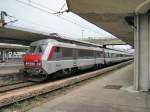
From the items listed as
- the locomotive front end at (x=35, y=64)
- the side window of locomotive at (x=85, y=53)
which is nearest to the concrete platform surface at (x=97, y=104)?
the locomotive front end at (x=35, y=64)

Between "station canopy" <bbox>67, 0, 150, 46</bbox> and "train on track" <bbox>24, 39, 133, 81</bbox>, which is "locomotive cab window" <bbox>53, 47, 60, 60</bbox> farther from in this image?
"station canopy" <bbox>67, 0, 150, 46</bbox>

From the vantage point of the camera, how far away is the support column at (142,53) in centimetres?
1238

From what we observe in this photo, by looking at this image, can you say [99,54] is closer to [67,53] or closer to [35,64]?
[67,53]

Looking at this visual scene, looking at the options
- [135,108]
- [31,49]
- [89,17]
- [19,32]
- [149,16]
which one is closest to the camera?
[135,108]

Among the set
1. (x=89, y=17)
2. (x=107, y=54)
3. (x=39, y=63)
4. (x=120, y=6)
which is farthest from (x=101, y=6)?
(x=107, y=54)

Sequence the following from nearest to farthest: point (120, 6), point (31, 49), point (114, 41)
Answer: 1. point (120, 6)
2. point (31, 49)
3. point (114, 41)

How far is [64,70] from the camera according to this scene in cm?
1892

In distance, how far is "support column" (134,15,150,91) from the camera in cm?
1238

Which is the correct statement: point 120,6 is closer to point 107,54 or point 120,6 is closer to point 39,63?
point 39,63

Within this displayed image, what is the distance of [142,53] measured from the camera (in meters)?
12.5

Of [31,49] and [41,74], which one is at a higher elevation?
[31,49]

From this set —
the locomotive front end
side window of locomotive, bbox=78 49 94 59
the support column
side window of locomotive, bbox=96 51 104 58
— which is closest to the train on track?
the locomotive front end

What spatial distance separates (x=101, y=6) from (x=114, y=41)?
46975 mm

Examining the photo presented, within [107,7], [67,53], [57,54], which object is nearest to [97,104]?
[107,7]
